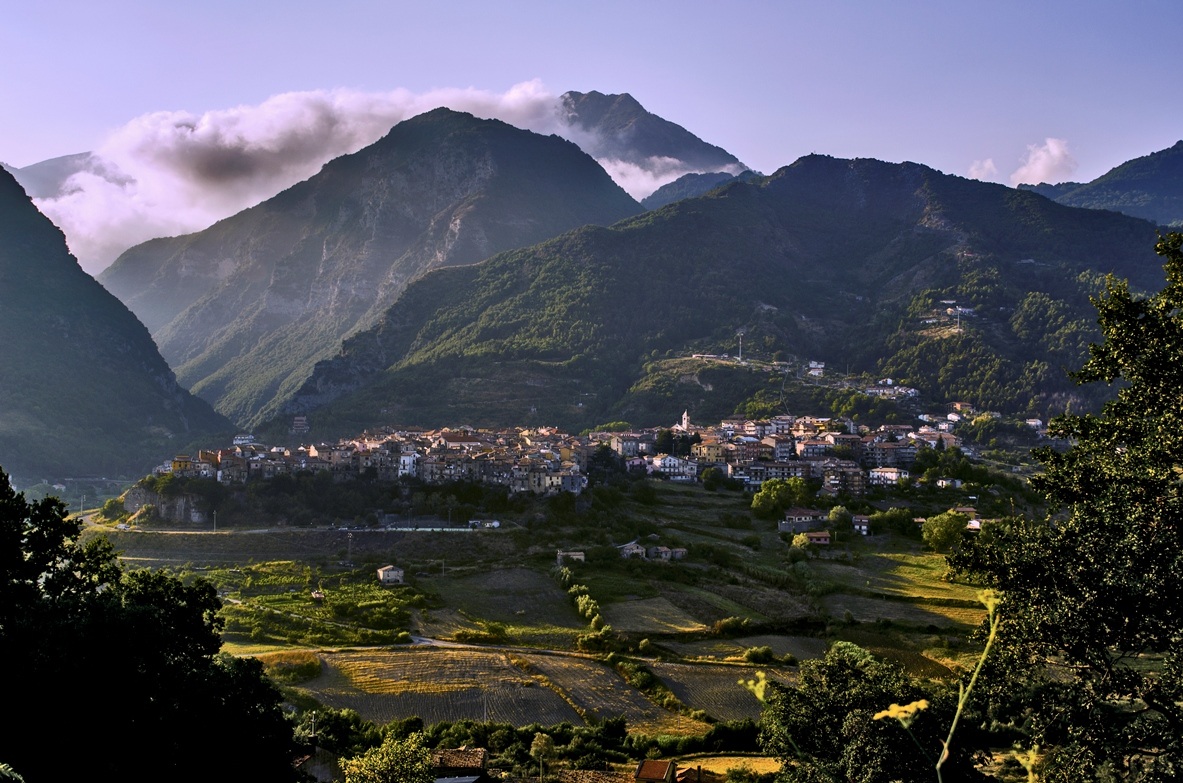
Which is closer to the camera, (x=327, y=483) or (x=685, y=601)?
(x=685, y=601)

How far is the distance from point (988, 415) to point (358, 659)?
82.0m

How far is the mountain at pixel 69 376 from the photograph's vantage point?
95.0 m

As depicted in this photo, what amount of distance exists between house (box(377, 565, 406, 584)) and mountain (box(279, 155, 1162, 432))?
50581 mm

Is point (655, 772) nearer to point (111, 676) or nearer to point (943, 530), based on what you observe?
point (111, 676)

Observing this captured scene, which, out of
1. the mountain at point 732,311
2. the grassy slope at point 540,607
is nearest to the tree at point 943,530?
the grassy slope at point 540,607

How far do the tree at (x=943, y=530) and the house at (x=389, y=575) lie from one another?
103 ft

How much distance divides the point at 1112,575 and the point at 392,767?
47.1ft

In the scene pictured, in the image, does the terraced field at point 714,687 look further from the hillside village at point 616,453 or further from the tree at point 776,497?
the tree at point 776,497

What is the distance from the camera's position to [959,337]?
393ft

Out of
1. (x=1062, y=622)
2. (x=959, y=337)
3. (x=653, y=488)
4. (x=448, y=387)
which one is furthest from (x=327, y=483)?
(x=959, y=337)

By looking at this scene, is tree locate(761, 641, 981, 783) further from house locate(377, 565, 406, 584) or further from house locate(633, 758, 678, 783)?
house locate(377, 565, 406, 584)

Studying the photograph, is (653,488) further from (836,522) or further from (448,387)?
(448,387)

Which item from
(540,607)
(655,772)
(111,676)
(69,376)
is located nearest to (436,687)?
(540,607)

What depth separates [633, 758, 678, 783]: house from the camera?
23219 millimetres
